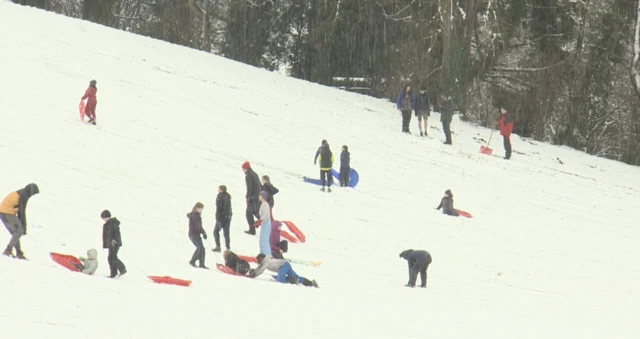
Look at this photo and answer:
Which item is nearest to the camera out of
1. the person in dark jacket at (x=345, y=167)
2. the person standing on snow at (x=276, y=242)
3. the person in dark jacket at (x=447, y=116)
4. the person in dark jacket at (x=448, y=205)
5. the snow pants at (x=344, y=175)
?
the person standing on snow at (x=276, y=242)

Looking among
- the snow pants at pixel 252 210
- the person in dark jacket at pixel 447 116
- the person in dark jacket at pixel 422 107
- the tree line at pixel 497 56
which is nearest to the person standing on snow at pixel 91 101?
the snow pants at pixel 252 210

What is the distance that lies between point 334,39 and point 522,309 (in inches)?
1143

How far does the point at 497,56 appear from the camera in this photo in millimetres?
41469

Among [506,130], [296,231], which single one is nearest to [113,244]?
[296,231]

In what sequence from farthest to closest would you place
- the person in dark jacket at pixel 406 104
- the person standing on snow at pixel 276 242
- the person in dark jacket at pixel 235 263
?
the person in dark jacket at pixel 406 104 → the person standing on snow at pixel 276 242 → the person in dark jacket at pixel 235 263

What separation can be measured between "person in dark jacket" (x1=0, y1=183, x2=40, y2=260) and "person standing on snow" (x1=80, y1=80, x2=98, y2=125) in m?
11.3

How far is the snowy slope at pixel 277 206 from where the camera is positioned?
50.0 ft

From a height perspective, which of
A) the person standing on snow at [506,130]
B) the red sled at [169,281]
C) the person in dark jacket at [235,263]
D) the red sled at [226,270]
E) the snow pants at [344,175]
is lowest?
the red sled at [169,281]

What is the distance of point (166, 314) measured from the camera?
47.0 feet

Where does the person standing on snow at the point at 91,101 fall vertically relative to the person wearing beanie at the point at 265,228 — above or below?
above

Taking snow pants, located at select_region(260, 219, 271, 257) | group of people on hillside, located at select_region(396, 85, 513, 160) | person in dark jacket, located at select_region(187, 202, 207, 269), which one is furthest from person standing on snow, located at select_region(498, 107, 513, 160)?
person in dark jacket, located at select_region(187, 202, 207, 269)

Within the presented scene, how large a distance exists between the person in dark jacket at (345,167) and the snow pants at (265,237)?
7318 millimetres

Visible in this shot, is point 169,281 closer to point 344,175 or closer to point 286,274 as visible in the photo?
point 286,274

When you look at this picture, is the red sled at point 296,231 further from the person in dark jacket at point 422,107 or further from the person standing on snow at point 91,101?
the person in dark jacket at point 422,107
